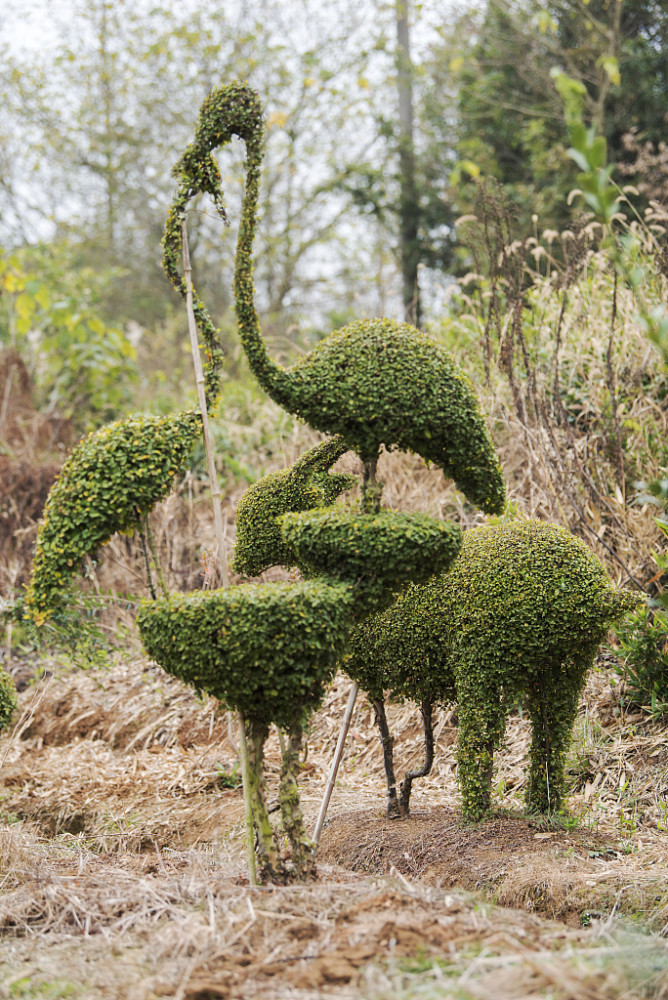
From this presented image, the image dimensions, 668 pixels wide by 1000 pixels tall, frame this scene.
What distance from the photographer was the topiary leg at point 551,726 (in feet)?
12.0

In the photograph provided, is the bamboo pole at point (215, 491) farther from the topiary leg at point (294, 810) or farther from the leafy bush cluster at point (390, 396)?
the leafy bush cluster at point (390, 396)

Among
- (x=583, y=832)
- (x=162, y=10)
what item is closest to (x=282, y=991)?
(x=583, y=832)

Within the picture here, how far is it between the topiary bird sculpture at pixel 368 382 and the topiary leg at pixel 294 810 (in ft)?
3.46

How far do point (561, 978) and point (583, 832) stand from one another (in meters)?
1.76

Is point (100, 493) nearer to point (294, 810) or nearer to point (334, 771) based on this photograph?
point (294, 810)

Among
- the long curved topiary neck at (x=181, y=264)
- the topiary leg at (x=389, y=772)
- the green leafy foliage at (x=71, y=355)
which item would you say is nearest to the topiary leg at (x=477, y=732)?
the topiary leg at (x=389, y=772)

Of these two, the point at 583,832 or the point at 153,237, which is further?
the point at 153,237

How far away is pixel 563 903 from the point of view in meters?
3.07

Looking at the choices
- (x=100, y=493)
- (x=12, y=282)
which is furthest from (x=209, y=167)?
(x=12, y=282)

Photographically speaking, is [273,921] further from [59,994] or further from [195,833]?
[195,833]

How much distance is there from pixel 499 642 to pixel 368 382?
4.01 ft

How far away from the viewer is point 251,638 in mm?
2795

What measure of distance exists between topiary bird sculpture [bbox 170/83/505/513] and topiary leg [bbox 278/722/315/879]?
1055mm

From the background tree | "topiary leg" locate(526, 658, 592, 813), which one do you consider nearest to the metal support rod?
"topiary leg" locate(526, 658, 592, 813)
